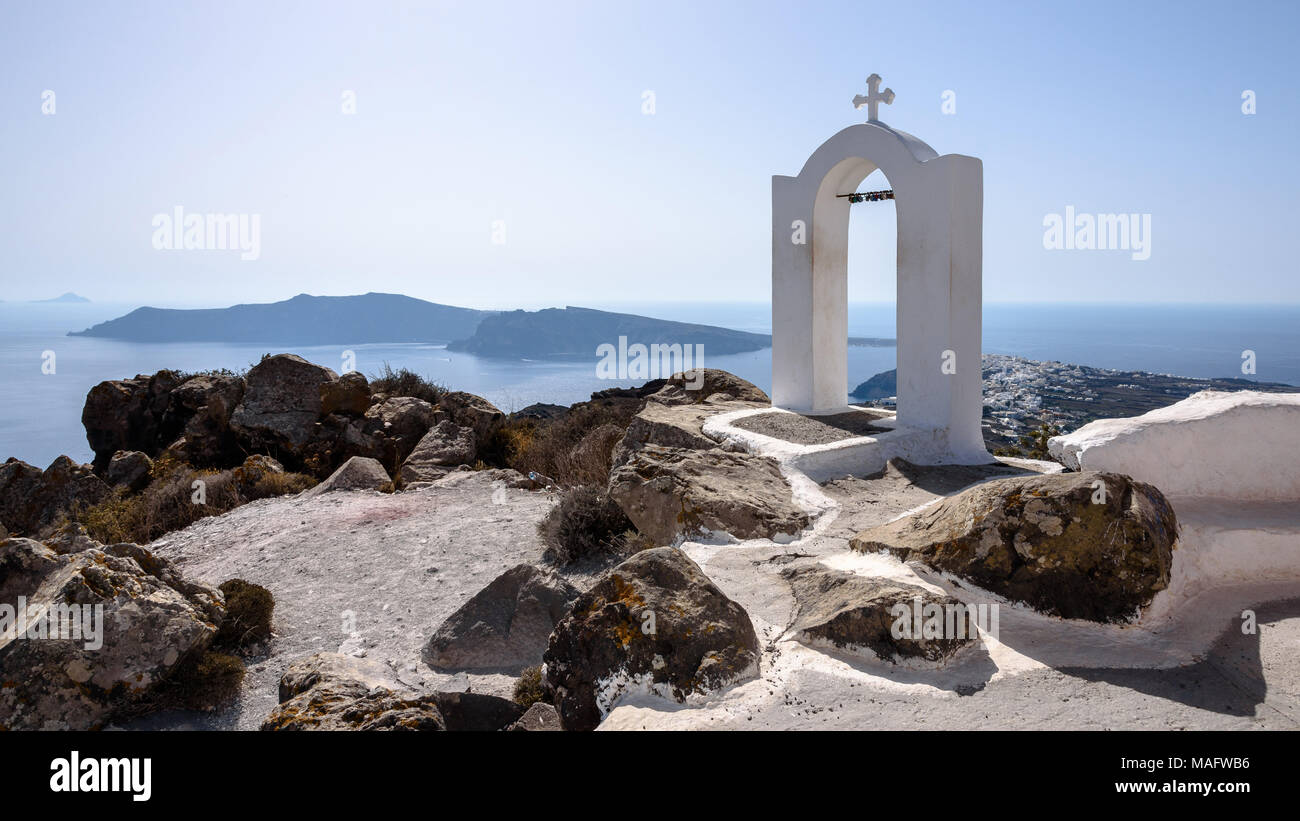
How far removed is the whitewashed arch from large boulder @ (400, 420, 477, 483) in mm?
4958

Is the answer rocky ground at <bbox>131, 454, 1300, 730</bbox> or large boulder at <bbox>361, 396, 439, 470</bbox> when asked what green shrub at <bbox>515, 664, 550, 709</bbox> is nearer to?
rocky ground at <bbox>131, 454, 1300, 730</bbox>

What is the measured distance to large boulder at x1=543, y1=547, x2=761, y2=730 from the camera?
140 inches

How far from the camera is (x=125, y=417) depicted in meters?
13.2

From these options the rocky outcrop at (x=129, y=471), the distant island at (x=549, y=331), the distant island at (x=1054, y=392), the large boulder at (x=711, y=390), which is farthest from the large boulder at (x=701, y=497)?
the distant island at (x=549, y=331)

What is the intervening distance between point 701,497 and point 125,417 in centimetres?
1135

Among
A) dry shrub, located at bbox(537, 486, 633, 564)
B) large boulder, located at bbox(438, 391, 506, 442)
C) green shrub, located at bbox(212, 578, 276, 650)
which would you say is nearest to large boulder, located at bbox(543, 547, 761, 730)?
green shrub, located at bbox(212, 578, 276, 650)

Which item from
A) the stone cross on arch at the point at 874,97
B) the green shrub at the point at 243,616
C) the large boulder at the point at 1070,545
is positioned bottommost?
the green shrub at the point at 243,616

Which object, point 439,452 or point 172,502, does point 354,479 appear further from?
point 172,502

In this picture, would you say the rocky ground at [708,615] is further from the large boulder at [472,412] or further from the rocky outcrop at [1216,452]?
the large boulder at [472,412]

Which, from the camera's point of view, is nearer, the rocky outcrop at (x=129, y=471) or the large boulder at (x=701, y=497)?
the large boulder at (x=701, y=497)

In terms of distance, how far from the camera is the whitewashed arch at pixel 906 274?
28.2 ft

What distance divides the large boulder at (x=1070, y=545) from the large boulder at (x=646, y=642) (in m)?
1.41
